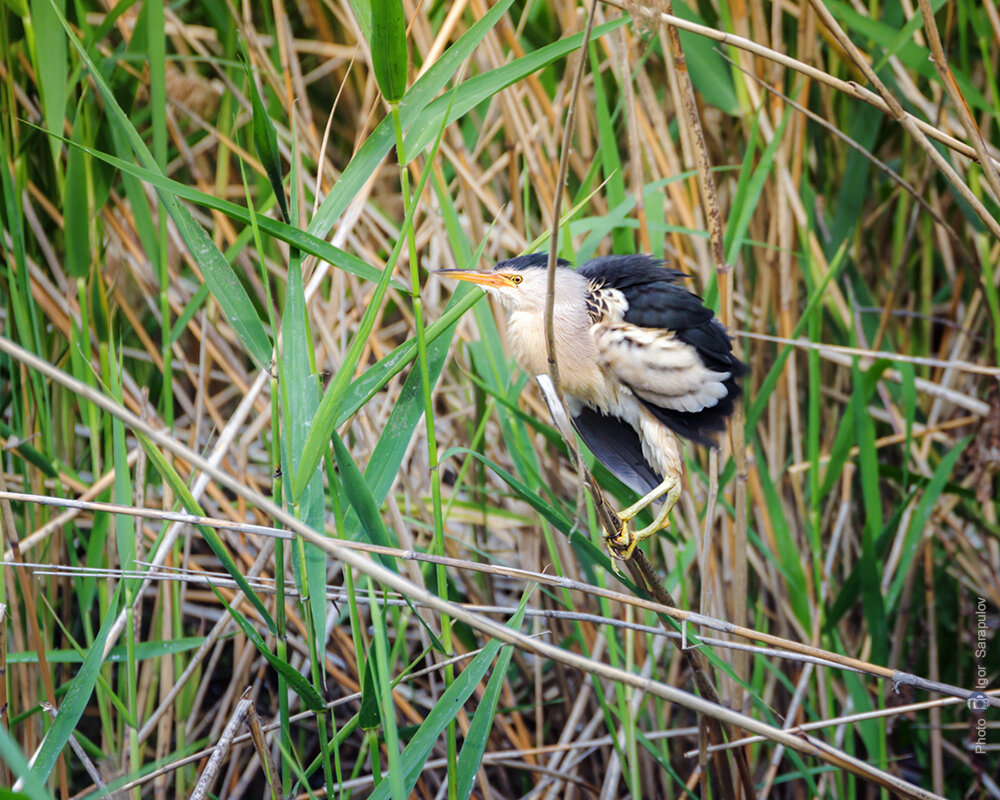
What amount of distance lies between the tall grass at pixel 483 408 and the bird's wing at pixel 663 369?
0.25 feet

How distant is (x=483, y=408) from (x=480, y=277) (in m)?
0.26

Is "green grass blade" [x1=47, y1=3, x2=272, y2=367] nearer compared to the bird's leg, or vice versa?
"green grass blade" [x1=47, y1=3, x2=272, y2=367]

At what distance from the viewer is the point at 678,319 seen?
49.9 inches

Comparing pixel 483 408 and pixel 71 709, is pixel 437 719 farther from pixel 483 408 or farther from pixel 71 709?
pixel 483 408

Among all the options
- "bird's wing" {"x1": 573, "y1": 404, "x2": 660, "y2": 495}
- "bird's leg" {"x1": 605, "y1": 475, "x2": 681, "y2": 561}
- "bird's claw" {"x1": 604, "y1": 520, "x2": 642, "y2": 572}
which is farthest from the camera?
"bird's wing" {"x1": 573, "y1": 404, "x2": 660, "y2": 495}

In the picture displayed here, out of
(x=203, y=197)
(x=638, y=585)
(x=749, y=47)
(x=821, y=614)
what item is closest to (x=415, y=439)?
(x=638, y=585)

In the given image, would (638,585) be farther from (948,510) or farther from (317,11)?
(317,11)

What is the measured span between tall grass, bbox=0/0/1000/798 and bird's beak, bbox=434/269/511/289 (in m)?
0.05

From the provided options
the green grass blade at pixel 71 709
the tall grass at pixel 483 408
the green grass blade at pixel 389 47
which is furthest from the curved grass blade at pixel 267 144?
the green grass blade at pixel 71 709

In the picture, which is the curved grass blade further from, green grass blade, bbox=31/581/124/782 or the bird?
green grass blade, bbox=31/581/124/782

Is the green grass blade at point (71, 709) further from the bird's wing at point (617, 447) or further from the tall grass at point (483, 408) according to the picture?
the bird's wing at point (617, 447)

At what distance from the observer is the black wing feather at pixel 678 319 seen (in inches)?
49.9

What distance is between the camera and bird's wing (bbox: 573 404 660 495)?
4.45 ft

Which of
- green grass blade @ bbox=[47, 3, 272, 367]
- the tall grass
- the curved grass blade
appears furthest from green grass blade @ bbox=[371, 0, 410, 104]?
green grass blade @ bbox=[47, 3, 272, 367]
